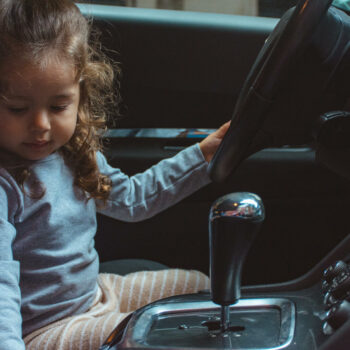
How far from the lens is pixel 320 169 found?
58.6 inches

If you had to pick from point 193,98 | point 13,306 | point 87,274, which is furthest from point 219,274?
point 193,98

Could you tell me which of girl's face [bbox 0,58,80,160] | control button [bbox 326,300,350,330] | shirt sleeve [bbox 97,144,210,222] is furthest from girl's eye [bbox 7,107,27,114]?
control button [bbox 326,300,350,330]

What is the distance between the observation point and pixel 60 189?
110cm

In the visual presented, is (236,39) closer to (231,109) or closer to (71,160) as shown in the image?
(231,109)

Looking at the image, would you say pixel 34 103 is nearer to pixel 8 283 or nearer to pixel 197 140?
pixel 8 283

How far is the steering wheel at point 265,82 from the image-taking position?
0.76 m

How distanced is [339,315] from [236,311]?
7.7 inches

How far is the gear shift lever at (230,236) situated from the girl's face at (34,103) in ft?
1.22

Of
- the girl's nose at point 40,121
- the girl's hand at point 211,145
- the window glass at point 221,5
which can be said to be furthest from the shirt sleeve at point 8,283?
the window glass at point 221,5

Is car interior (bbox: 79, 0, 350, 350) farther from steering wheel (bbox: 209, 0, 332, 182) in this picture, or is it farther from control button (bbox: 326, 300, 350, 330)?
control button (bbox: 326, 300, 350, 330)

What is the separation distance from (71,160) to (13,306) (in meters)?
0.36

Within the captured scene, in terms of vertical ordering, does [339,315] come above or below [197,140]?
above

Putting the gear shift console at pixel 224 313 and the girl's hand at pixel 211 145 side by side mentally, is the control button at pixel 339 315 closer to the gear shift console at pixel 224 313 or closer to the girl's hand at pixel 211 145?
the gear shift console at pixel 224 313

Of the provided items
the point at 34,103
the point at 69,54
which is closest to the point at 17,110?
the point at 34,103
